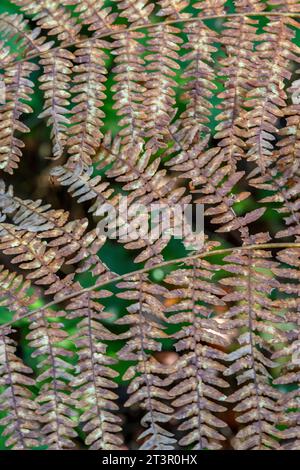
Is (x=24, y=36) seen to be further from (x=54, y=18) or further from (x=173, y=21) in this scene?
(x=173, y=21)

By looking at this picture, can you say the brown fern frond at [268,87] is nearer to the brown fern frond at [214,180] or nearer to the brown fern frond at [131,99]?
the brown fern frond at [214,180]

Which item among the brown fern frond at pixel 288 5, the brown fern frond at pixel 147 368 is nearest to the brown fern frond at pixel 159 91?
the brown fern frond at pixel 288 5

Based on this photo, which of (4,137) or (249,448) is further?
(4,137)

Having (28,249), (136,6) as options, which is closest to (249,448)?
(28,249)

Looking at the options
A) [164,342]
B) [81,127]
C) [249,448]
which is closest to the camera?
[249,448]

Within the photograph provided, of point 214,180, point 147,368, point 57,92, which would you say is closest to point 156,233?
point 214,180

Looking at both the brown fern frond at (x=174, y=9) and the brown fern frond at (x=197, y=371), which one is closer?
the brown fern frond at (x=197, y=371)

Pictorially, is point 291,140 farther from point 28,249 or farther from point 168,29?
point 28,249
